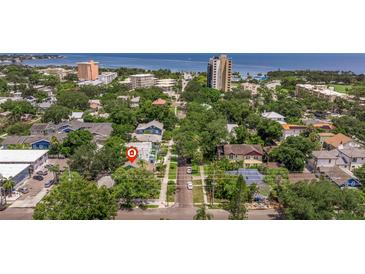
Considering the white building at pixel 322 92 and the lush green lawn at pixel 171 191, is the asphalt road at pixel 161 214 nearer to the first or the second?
the lush green lawn at pixel 171 191

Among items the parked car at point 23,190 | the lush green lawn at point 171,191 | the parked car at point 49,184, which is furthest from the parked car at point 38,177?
the lush green lawn at point 171,191

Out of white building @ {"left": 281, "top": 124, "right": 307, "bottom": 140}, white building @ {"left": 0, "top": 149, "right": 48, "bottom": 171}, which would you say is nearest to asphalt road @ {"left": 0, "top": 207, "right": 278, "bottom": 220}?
white building @ {"left": 0, "top": 149, "right": 48, "bottom": 171}

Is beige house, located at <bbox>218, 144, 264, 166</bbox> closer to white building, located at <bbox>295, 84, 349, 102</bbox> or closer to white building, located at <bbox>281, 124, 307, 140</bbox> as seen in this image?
white building, located at <bbox>281, 124, 307, 140</bbox>

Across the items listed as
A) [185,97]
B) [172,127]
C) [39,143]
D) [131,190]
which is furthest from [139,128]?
[185,97]

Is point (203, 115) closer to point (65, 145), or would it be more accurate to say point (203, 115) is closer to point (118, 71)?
point (65, 145)

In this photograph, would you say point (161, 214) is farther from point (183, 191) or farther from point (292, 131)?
point (292, 131)

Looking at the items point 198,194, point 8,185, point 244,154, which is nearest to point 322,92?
point 244,154
